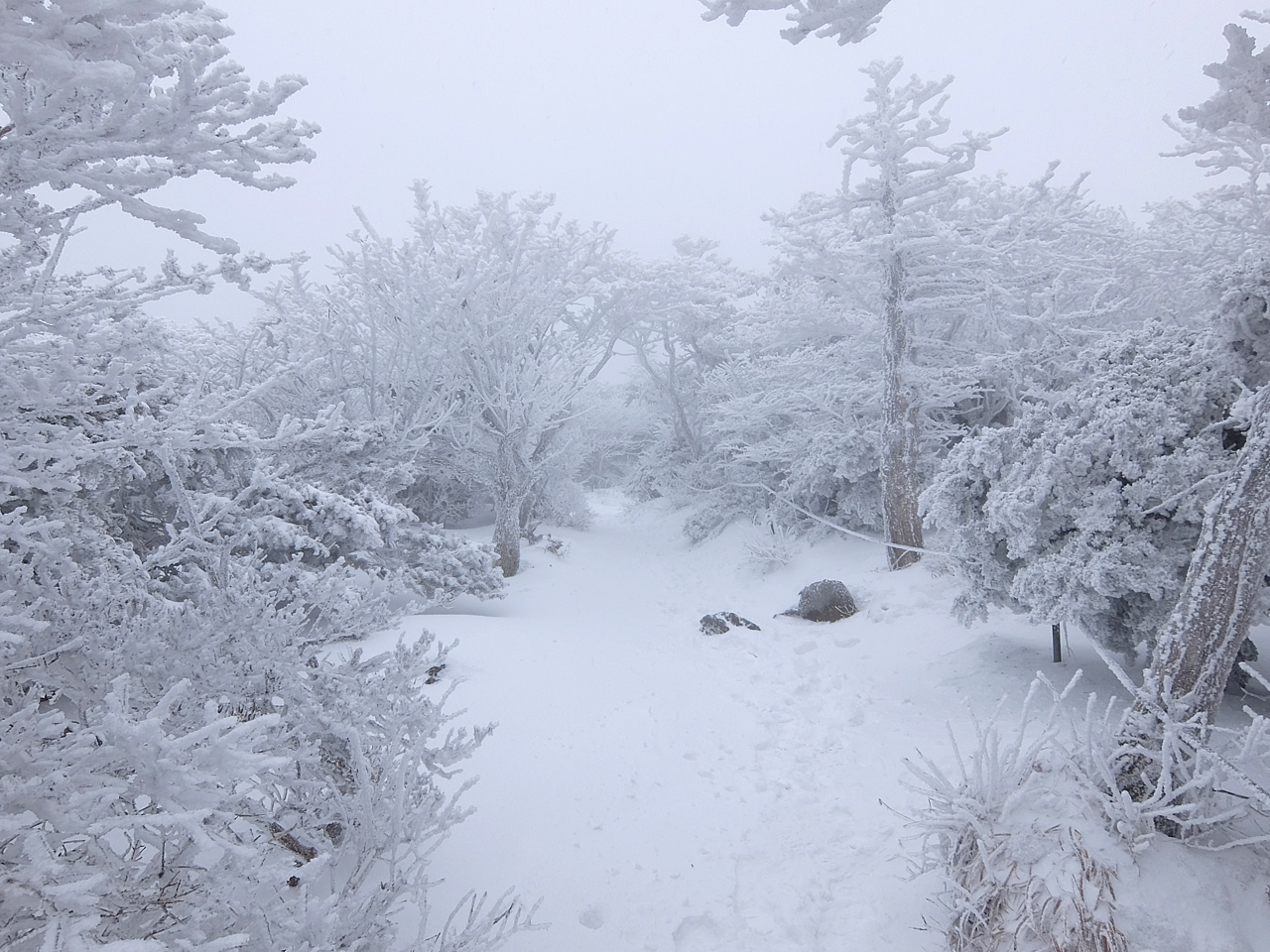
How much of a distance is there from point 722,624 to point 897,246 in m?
5.97

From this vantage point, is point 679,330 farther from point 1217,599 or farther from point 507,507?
point 1217,599

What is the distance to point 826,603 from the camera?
880cm

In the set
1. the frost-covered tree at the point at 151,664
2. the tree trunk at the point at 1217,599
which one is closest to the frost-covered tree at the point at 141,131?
the frost-covered tree at the point at 151,664

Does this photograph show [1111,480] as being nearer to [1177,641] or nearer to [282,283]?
[1177,641]

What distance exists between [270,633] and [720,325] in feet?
53.3

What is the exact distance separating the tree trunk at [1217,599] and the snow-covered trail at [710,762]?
4.77 ft

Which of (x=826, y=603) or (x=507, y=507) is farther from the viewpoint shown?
(x=507, y=507)

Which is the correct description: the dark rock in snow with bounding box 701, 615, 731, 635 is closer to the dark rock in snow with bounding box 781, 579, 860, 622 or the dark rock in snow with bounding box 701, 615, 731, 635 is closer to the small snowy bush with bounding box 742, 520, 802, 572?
the dark rock in snow with bounding box 781, 579, 860, 622

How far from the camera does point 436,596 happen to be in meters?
7.61

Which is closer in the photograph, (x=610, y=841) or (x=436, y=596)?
(x=610, y=841)

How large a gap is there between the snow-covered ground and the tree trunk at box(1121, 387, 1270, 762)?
73cm

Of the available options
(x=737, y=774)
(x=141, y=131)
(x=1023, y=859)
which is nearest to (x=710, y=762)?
(x=737, y=774)

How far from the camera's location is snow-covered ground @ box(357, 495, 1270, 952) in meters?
3.30

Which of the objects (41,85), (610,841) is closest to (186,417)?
(41,85)
